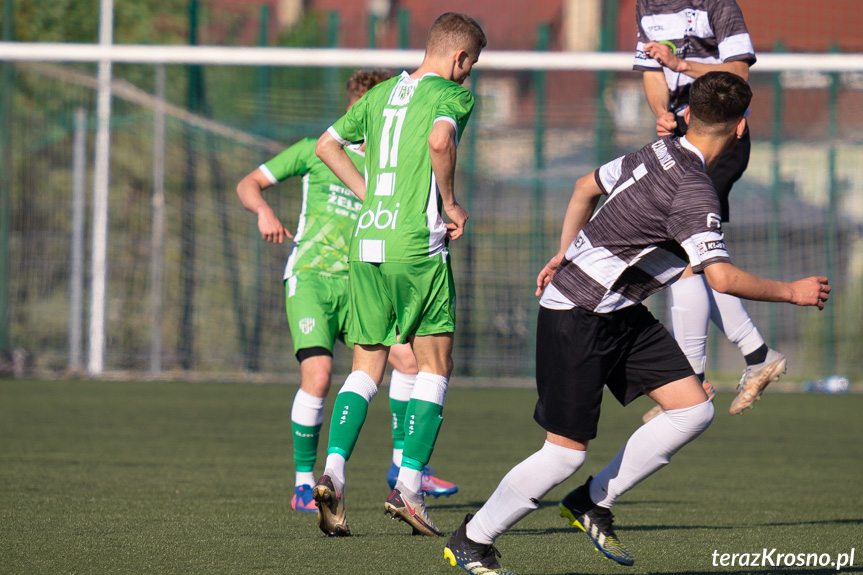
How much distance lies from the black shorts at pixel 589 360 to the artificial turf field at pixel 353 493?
0.60 meters

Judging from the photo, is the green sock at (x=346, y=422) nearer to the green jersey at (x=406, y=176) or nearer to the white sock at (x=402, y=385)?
the green jersey at (x=406, y=176)

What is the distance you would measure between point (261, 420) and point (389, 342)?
4.85 meters

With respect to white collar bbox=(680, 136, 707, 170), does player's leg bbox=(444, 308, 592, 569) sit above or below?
below

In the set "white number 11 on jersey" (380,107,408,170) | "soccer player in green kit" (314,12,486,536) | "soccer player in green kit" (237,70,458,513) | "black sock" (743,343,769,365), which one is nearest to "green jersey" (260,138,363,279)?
"soccer player in green kit" (237,70,458,513)

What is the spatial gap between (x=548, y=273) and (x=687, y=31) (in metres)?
1.77

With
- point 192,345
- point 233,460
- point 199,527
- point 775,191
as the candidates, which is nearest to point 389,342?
point 199,527

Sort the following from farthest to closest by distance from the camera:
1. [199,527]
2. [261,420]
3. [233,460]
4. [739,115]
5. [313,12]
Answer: [313,12]
[261,420]
[233,460]
[199,527]
[739,115]

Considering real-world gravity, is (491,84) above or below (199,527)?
above

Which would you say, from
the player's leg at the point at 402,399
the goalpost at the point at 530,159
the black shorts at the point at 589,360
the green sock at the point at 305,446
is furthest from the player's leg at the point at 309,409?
the goalpost at the point at 530,159

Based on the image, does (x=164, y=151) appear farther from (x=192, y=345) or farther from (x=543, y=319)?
(x=543, y=319)

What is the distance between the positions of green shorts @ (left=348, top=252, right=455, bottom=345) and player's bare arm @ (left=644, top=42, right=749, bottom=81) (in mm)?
1240

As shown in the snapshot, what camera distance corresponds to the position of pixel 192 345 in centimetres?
1355

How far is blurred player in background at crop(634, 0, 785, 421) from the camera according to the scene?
5066mm

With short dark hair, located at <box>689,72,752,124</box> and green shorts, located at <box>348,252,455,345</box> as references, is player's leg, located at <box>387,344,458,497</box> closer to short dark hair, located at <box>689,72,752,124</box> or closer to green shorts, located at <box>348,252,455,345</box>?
green shorts, located at <box>348,252,455,345</box>
